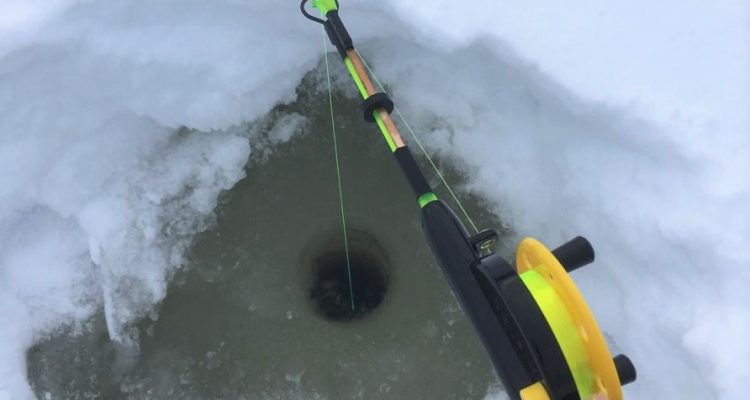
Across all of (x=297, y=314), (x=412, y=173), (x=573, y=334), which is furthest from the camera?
(x=297, y=314)

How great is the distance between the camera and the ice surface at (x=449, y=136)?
63.1 inches

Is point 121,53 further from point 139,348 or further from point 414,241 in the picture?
point 414,241

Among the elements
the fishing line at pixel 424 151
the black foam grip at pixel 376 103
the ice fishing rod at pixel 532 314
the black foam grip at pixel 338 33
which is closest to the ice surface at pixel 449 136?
the fishing line at pixel 424 151

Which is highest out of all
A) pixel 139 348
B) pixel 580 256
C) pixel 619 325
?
pixel 580 256

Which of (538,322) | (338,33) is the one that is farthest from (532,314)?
(338,33)

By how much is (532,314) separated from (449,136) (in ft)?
3.52

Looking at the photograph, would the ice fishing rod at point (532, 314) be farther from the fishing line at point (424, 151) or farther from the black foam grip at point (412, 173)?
the fishing line at point (424, 151)

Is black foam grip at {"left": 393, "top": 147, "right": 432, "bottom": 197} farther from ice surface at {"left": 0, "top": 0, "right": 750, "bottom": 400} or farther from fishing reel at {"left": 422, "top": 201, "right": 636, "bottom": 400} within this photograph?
ice surface at {"left": 0, "top": 0, "right": 750, "bottom": 400}

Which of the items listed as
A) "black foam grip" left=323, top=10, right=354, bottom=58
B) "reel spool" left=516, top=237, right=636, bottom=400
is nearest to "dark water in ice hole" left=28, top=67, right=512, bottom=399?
"black foam grip" left=323, top=10, right=354, bottom=58

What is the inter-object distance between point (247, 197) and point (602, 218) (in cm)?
119

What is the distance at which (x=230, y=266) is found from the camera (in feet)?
6.37

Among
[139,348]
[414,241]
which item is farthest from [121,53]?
[414,241]

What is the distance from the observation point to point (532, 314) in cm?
101

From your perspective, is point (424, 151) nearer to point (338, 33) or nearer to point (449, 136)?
point (449, 136)
